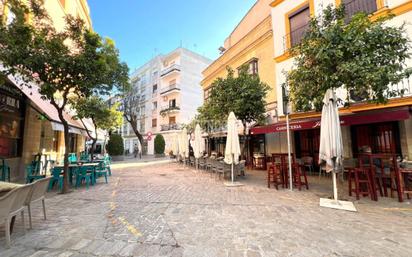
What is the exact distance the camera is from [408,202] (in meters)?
5.50

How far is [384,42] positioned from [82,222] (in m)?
9.27

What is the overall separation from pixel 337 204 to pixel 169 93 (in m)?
33.2

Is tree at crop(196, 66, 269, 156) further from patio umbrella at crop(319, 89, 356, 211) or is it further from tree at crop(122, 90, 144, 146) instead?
tree at crop(122, 90, 144, 146)

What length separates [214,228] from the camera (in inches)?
155

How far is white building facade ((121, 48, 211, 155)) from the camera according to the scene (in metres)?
34.8

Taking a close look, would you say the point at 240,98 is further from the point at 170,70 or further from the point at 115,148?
the point at 170,70

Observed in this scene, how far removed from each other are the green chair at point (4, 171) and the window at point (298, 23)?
14348mm

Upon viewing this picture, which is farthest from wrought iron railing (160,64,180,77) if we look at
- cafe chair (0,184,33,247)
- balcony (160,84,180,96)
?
cafe chair (0,184,33,247)

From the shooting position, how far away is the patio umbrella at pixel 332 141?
549 centimetres

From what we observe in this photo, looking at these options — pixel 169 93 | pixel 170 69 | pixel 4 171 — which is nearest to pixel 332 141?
pixel 4 171

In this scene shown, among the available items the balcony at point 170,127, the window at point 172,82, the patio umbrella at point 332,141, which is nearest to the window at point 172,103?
the window at point 172,82

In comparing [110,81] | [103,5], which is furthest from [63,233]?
[103,5]

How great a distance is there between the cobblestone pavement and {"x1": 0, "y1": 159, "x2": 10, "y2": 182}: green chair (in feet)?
8.28

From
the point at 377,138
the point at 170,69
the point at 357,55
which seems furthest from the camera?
the point at 170,69
